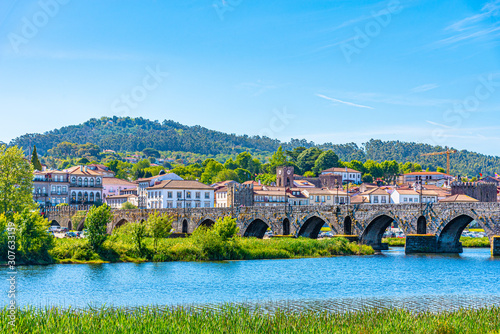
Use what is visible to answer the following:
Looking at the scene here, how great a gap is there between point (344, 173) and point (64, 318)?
178 m

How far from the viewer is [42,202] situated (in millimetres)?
134125

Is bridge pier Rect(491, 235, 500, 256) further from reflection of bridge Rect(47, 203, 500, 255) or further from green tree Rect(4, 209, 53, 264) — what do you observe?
green tree Rect(4, 209, 53, 264)

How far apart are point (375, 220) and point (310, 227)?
436 inches

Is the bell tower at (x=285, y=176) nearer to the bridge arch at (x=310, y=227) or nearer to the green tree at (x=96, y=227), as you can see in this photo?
the bridge arch at (x=310, y=227)

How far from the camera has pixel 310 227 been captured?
265 feet

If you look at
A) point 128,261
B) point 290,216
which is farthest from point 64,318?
point 290,216

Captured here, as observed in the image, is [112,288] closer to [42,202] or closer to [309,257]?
[309,257]

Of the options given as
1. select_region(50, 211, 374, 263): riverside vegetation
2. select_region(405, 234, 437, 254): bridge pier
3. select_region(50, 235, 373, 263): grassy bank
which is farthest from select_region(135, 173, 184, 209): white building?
select_region(405, 234, 437, 254): bridge pier

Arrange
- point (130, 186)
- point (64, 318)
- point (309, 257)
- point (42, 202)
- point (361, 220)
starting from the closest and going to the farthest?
point (64, 318)
point (309, 257)
point (361, 220)
point (42, 202)
point (130, 186)

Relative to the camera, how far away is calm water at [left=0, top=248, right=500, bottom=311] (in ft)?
115

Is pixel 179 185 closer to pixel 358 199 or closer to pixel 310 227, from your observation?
pixel 310 227

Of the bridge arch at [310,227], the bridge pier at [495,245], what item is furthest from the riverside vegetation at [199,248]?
the bridge pier at [495,245]

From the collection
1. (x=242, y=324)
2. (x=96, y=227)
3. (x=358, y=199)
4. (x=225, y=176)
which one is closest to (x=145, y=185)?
(x=358, y=199)

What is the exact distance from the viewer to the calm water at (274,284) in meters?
34.9
